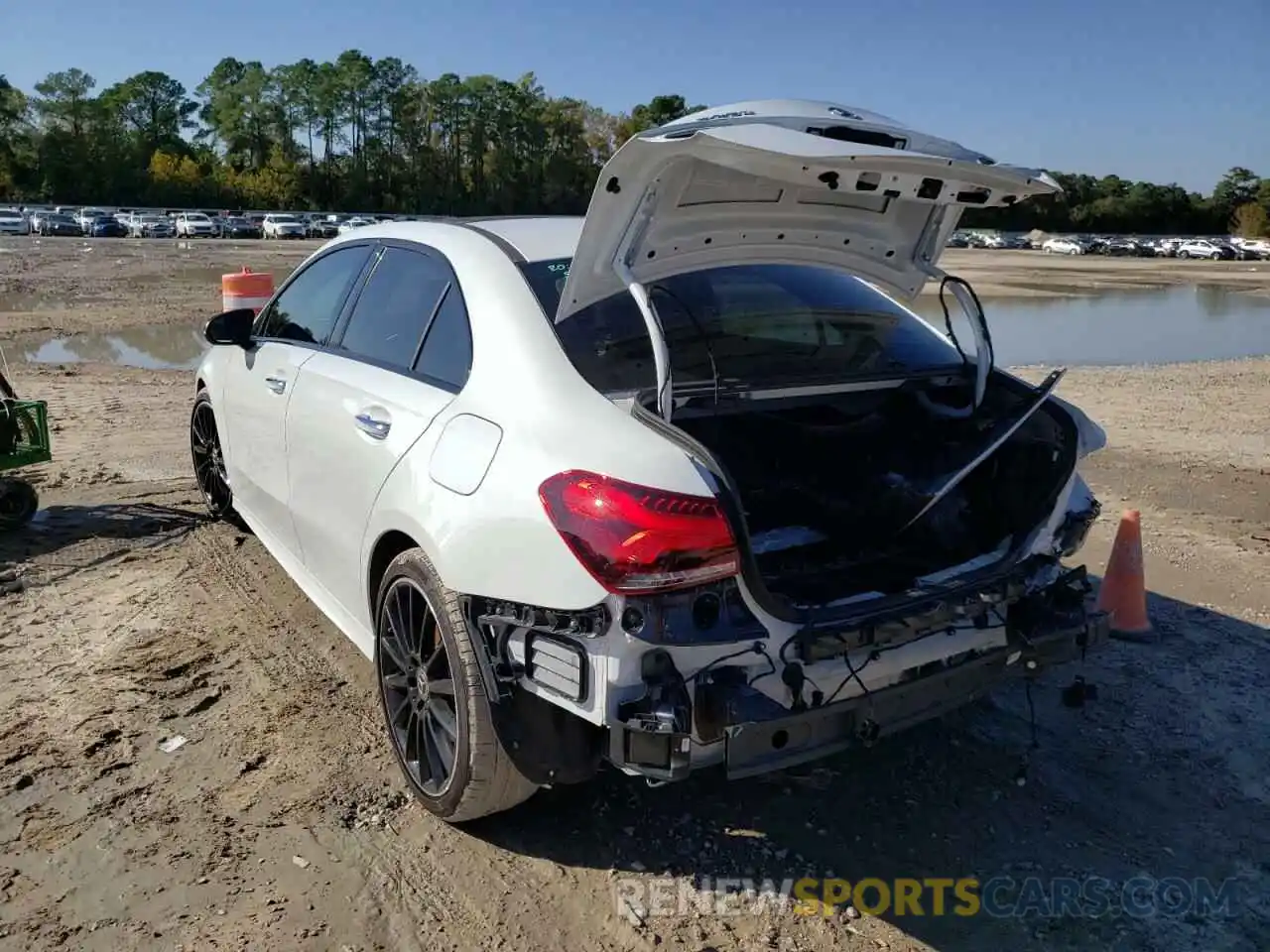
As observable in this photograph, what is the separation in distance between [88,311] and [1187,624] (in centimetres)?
1986

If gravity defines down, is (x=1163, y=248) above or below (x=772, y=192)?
below

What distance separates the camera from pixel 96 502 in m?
6.61

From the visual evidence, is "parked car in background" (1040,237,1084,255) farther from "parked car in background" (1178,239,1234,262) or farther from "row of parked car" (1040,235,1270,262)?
"parked car in background" (1178,239,1234,262)

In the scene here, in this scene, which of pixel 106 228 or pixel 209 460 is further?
pixel 106 228

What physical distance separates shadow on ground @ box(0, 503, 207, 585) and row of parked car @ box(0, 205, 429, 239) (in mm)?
46713

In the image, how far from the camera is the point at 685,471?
8.43 feet

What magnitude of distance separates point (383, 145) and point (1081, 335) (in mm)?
99572

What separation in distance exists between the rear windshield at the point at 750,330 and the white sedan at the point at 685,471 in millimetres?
13

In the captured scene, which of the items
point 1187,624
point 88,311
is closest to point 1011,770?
point 1187,624

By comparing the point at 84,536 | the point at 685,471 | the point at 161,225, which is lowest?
the point at 161,225

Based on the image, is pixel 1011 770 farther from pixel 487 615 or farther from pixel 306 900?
pixel 306 900

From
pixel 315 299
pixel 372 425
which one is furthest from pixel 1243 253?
pixel 372 425

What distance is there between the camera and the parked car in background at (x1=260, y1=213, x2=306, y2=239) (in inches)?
2302

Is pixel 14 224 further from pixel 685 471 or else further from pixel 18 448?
pixel 685 471
